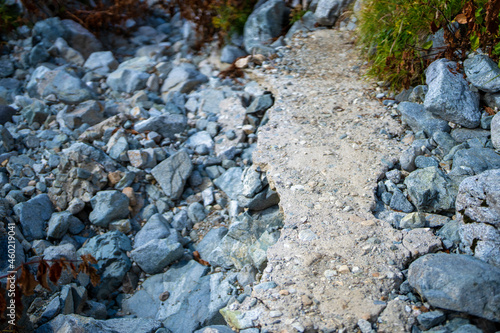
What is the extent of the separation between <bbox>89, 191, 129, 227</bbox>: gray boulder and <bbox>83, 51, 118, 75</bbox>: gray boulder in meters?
2.60

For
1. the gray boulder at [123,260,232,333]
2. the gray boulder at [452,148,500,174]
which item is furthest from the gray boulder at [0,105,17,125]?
the gray boulder at [452,148,500,174]

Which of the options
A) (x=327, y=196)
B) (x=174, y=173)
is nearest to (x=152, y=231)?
(x=174, y=173)

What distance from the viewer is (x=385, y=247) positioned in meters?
2.32

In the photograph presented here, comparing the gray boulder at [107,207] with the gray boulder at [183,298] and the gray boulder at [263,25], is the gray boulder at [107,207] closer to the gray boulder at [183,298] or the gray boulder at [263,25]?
the gray boulder at [183,298]

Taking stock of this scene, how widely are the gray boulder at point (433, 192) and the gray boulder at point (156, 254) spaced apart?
1.86 metres

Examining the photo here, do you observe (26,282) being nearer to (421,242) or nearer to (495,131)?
(421,242)

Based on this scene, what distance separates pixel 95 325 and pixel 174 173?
1.62 metres

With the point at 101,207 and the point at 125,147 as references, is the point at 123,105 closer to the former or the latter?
the point at 125,147

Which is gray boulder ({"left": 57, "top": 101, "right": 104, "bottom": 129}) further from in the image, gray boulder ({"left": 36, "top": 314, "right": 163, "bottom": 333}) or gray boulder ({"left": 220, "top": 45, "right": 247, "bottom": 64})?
gray boulder ({"left": 36, "top": 314, "right": 163, "bottom": 333})

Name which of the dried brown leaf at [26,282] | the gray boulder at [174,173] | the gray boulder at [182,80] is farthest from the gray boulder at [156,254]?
the gray boulder at [182,80]

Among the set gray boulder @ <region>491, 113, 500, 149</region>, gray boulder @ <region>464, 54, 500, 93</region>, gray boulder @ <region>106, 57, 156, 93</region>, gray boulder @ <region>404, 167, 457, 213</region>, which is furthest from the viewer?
gray boulder @ <region>106, 57, 156, 93</region>

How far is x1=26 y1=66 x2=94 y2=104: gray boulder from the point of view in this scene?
4.48m

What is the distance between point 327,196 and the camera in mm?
2758

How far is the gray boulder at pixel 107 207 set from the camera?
3293 millimetres
